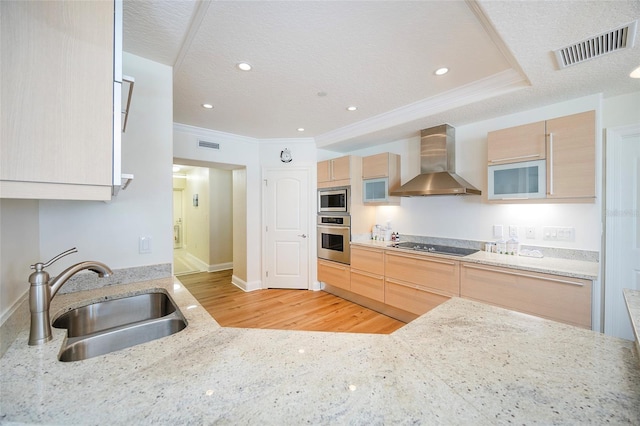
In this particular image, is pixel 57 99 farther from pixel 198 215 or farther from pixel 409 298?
pixel 198 215

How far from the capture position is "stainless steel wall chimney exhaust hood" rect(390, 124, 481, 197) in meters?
2.83

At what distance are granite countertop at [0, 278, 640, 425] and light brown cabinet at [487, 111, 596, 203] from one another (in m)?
1.66

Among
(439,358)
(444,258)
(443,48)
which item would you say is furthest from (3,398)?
(444,258)

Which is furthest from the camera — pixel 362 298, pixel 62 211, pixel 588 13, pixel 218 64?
pixel 362 298

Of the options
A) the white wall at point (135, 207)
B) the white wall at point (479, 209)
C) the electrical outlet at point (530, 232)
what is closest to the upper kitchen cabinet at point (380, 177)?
the white wall at point (479, 209)

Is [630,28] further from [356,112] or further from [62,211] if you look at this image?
[62,211]

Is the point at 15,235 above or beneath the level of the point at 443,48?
beneath

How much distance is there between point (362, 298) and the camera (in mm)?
3602

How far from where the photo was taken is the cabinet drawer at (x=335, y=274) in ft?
12.1

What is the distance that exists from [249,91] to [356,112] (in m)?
1.27

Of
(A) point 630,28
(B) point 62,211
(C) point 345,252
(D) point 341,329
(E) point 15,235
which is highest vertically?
(A) point 630,28

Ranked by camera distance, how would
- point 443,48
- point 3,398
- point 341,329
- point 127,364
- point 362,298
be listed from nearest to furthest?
point 3,398, point 127,364, point 443,48, point 341,329, point 362,298

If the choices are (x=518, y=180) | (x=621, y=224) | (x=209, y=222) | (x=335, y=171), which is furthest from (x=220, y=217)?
(x=621, y=224)

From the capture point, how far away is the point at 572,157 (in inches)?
82.9
